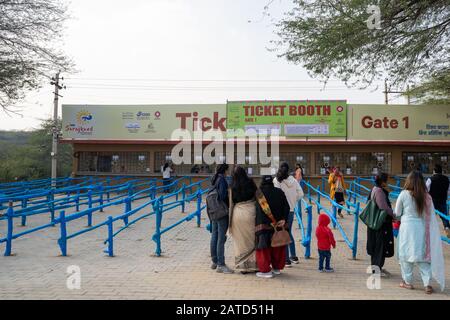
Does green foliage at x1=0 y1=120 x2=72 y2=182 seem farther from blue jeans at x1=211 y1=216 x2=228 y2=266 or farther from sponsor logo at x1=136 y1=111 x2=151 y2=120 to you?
blue jeans at x1=211 y1=216 x2=228 y2=266

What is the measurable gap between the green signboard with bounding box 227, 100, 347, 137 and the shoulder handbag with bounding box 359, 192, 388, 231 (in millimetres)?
15139

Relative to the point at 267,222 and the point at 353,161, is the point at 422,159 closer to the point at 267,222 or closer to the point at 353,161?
the point at 353,161

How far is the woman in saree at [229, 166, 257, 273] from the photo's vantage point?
6012 mm

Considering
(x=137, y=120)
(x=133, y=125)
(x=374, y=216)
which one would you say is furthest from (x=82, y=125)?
(x=374, y=216)

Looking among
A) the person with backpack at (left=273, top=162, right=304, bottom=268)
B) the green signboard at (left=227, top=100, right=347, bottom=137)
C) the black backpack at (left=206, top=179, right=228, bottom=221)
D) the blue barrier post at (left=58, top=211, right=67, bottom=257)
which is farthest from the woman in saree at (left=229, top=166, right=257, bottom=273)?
the green signboard at (left=227, top=100, right=347, bottom=137)

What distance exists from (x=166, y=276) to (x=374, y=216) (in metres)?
3.17

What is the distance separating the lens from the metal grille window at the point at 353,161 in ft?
69.3

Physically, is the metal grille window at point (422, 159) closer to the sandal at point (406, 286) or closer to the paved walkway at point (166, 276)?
the paved walkway at point (166, 276)

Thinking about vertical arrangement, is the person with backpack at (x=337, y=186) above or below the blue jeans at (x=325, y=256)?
above

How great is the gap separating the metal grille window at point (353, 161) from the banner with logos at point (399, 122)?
91 centimetres

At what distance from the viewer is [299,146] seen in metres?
21.1

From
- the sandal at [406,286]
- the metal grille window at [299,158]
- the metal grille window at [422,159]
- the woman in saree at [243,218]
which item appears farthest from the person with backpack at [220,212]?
the metal grille window at [422,159]
